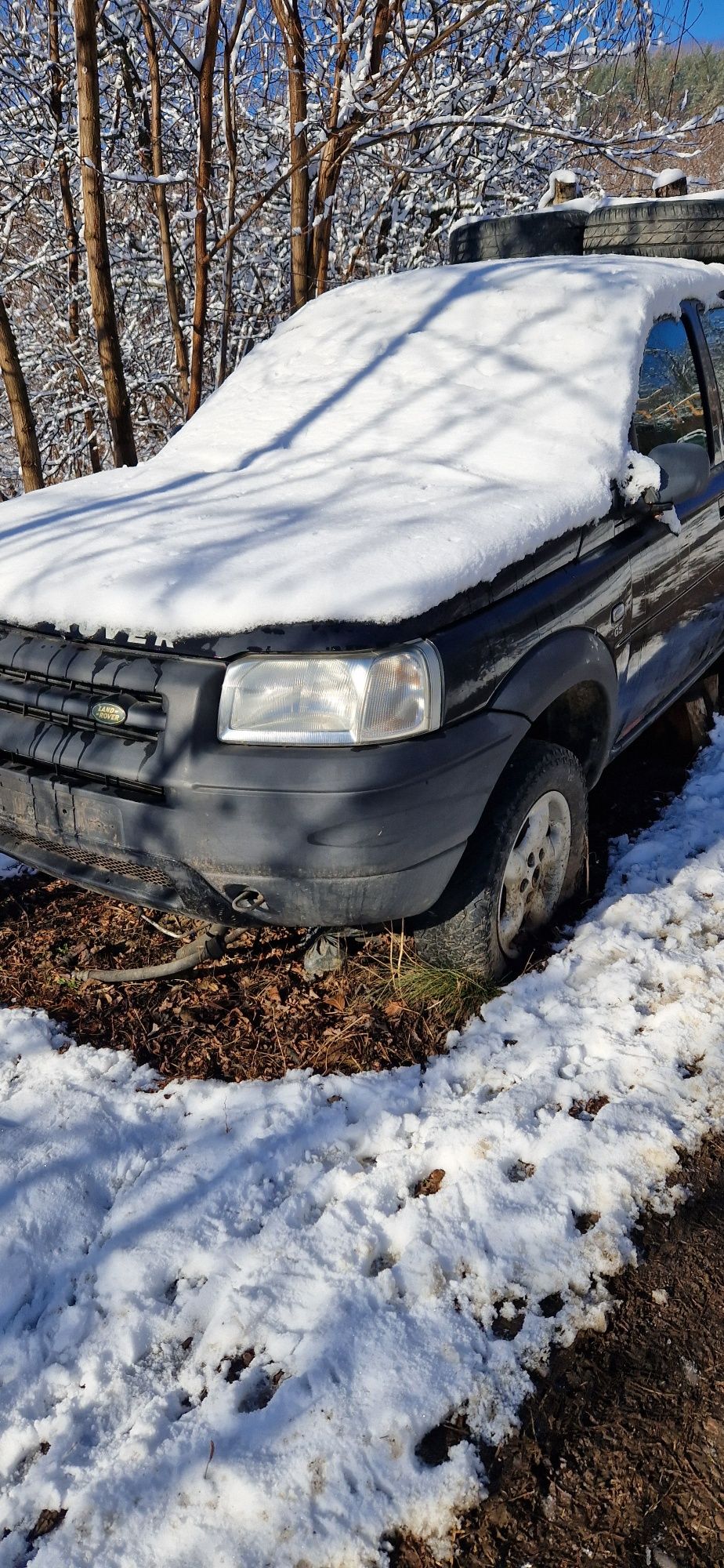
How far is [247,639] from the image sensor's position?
6.34 feet

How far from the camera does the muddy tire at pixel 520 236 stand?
3979 mm

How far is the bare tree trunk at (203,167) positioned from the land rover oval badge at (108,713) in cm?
366

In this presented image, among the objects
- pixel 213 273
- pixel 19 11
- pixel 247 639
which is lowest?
pixel 247 639

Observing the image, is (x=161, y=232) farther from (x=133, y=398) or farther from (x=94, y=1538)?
(x=94, y=1538)

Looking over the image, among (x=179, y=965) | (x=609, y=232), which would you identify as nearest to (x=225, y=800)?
(x=179, y=965)

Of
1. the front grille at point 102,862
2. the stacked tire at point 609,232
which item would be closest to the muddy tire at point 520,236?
the stacked tire at point 609,232

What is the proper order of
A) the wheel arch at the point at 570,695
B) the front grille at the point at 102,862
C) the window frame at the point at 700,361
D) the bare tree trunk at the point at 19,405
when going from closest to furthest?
the front grille at the point at 102,862 < the wheel arch at the point at 570,695 < the window frame at the point at 700,361 < the bare tree trunk at the point at 19,405

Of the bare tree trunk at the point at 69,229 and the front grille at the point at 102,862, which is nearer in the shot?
the front grille at the point at 102,862

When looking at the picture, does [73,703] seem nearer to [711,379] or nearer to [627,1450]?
[627,1450]

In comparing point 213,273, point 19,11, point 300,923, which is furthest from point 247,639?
point 19,11

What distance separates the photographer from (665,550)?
3.00m

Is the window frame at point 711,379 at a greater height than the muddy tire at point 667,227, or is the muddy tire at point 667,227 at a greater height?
the muddy tire at point 667,227

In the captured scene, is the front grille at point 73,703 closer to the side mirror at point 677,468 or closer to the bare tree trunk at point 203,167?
the side mirror at point 677,468

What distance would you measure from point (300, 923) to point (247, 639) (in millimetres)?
629
